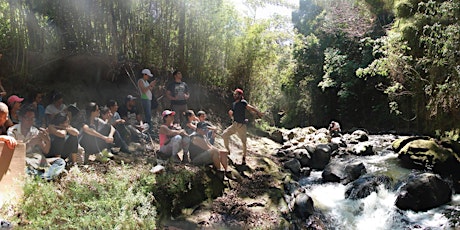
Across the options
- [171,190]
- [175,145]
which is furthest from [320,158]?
[171,190]

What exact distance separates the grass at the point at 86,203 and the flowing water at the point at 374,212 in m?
2.90

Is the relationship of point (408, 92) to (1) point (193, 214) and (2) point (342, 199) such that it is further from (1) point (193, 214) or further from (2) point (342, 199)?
(1) point (193, 214)

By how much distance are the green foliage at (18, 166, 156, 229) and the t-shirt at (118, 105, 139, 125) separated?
6.69 feet

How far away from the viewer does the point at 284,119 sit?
75.6 feet

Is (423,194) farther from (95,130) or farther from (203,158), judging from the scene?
(95,130)

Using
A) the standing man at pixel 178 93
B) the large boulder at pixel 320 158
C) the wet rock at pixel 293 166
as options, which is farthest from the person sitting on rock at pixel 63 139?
the large boulder at pixel 320 158

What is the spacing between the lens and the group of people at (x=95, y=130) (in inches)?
152

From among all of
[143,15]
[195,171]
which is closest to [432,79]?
[195,171]

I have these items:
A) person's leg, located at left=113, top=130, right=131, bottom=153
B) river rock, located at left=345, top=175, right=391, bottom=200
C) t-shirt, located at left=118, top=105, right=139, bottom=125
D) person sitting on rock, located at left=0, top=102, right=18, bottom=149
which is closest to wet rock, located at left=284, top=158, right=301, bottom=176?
river rock, located at left=345, top=175, right=391, bottom=200

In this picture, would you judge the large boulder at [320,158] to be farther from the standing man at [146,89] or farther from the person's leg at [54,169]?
the person's leg at [54,169]

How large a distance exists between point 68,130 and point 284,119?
19658 millimetres

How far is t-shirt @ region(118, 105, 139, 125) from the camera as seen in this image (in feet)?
19.5

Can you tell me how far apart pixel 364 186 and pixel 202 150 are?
298 centimetres

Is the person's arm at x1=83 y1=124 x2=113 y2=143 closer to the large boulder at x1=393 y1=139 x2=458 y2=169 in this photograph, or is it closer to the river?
the river
